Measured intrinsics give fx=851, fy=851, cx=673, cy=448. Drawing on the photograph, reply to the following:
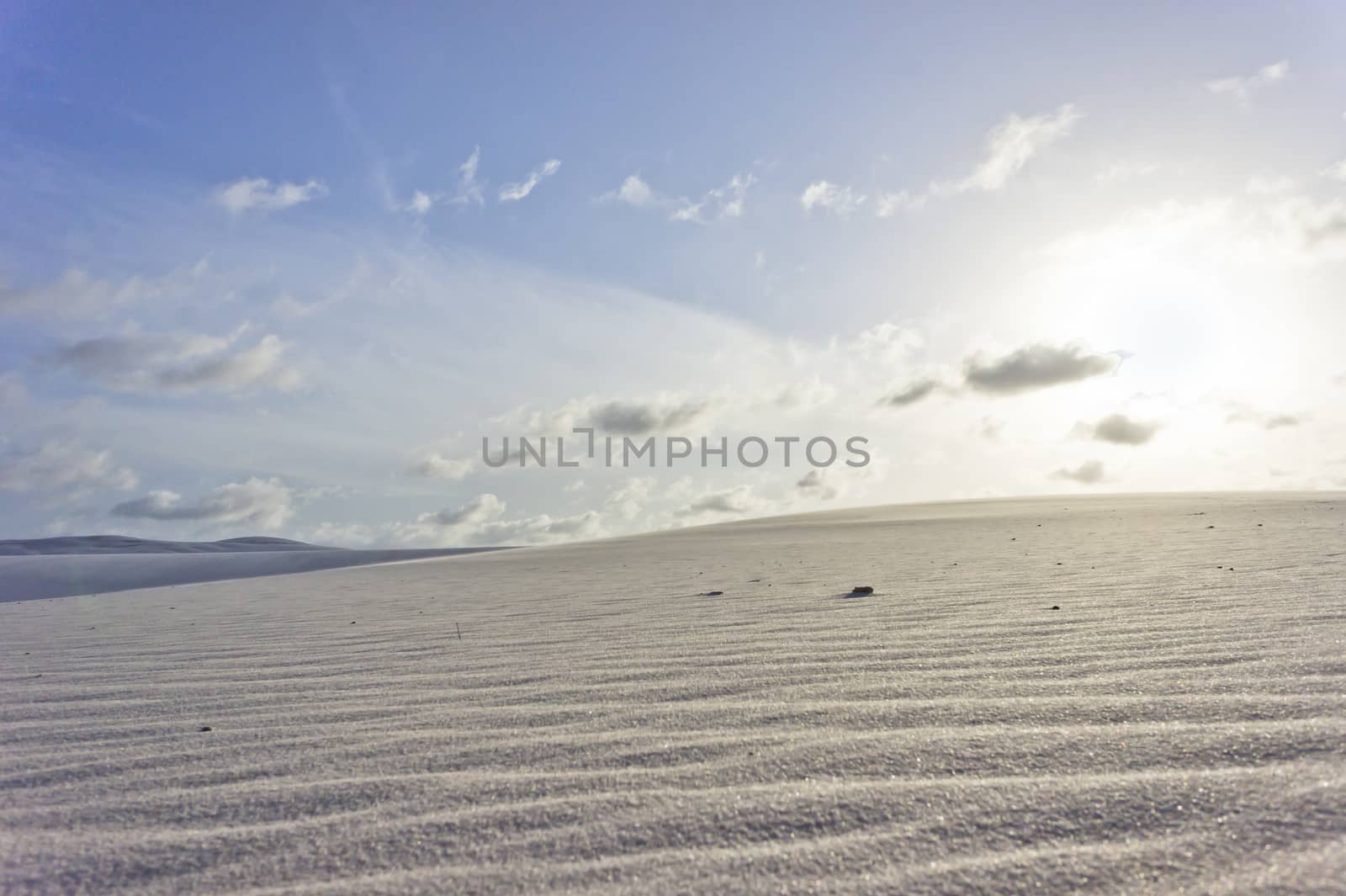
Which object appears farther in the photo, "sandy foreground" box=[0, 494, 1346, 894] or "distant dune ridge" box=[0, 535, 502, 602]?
"distant dune ridge" box=[0, 535, 502, 602]

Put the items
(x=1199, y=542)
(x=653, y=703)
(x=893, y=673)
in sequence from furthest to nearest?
(x=1199, y=542) < (x=893, y=673) < (x=653, y=703)

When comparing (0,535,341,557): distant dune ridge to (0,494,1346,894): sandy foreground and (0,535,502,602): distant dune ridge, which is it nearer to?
(0,535,502,602): distant dune ridge

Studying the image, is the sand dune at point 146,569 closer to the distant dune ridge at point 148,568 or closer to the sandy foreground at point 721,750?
the distant dune ridge at point 148,568

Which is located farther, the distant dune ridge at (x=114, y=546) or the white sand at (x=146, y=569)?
the distant dune ridge at (x=114, y=546)

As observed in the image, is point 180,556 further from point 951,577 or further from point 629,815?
point 629,815

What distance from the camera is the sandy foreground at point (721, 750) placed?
169 centimetres

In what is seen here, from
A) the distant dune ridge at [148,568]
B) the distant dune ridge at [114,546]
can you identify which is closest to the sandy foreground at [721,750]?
the distant dune ridge at [148,568]

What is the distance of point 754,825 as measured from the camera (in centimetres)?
183

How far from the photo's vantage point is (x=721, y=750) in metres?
2.32

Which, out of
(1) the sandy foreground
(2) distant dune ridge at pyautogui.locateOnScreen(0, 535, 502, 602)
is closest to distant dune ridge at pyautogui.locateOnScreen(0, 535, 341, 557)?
(2) distant dune ridge at pyautogui.locateOnScreen(0, 535, 502, 602)

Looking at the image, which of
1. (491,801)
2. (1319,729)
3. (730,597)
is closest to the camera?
(491,801)

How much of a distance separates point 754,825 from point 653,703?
1.08m

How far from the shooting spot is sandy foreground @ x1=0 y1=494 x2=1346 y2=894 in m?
1.69

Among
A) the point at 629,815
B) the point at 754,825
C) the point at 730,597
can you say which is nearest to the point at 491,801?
the point at 629,815
